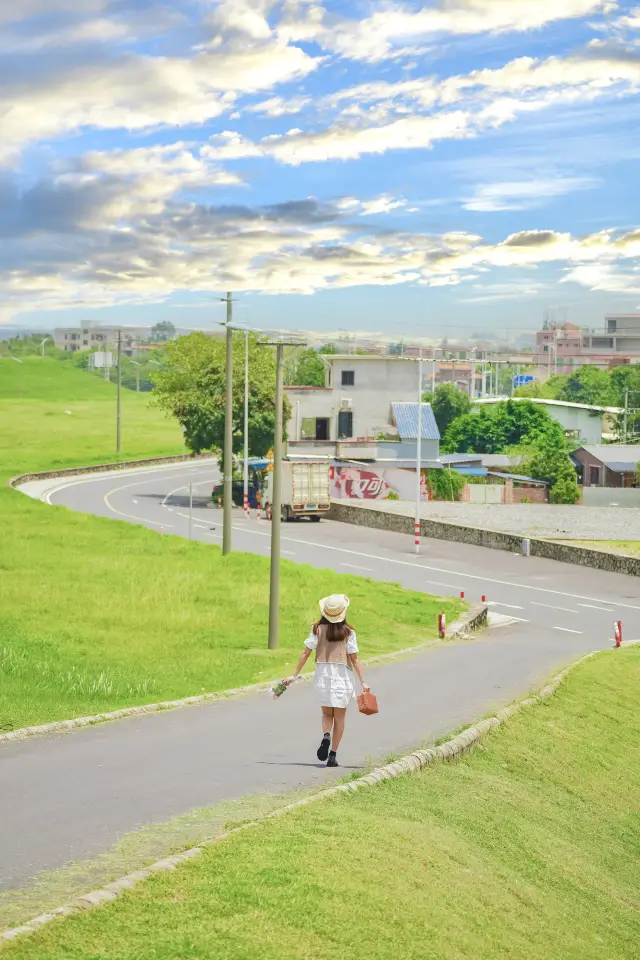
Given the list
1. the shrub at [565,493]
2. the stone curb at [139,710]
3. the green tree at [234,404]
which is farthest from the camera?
the shrub at [565,493]

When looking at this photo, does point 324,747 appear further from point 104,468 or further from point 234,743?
point 104,468

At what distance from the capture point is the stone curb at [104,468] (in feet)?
299

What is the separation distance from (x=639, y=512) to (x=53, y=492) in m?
38.1

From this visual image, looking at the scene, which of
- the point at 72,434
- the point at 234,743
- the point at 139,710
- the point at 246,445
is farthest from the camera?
the point at 72,434

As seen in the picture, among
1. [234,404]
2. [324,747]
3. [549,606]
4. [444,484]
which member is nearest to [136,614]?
[324,747]

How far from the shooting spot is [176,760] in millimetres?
14859

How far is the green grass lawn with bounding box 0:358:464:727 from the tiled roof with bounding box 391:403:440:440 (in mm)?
36866

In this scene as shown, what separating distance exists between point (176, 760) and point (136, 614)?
1506cm

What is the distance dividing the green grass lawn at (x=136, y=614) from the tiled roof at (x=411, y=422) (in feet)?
121

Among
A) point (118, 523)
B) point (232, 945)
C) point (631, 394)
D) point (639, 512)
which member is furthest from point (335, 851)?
point (631, 394)

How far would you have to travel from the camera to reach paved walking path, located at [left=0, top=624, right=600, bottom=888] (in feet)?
37.6

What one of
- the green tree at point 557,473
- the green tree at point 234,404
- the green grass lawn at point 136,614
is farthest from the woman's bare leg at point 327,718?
the green tree at point 557,473

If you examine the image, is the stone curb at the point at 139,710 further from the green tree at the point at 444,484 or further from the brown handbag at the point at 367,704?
the green tree at the point at 444,484

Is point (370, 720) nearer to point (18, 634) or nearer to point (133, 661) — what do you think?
point (133, 661)
